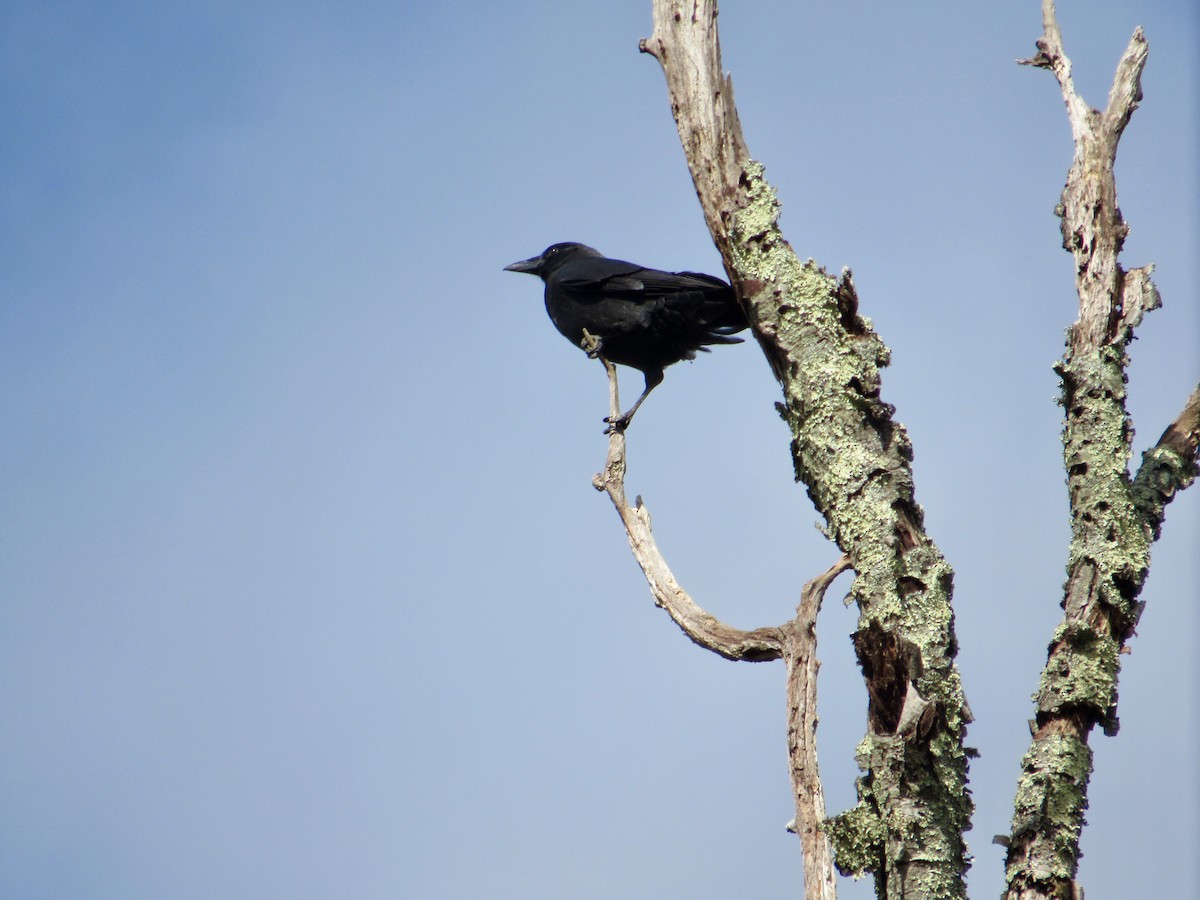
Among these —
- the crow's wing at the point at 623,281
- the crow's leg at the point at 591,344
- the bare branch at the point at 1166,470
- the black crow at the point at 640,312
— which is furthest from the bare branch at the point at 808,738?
the crow's leg at the point at 591,344

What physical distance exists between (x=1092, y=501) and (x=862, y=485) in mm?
850

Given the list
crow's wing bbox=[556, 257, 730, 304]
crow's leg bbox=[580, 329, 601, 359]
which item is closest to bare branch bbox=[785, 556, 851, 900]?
crow's wing bbox=[556, 257, 730, 304]

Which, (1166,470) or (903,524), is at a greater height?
(1166,470)

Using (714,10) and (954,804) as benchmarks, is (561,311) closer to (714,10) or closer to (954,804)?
(714,10)

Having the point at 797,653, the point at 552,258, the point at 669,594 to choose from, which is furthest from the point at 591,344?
the point at 797,653

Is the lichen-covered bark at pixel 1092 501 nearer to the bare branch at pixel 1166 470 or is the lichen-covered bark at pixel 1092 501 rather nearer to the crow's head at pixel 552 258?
the bare branch at pixel 1166 470

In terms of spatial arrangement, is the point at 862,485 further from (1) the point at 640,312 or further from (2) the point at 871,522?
(1) the point at 640,312

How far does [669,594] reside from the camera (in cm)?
456

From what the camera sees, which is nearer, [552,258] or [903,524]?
[903,524]

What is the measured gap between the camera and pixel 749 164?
465cm

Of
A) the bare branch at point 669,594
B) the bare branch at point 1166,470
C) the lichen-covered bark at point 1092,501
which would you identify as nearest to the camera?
the lichen-covered bark at point 1092,501

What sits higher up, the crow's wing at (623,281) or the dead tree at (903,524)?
the crow's wing at (623,281)

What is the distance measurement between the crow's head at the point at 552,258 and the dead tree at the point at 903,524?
3.36 m

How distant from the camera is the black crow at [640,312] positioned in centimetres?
654
